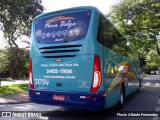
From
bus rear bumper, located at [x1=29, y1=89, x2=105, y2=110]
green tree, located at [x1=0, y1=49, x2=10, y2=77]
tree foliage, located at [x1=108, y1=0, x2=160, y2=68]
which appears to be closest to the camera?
bus rear bumper, located at [x1=29, y1=89, x2=105, y2=110]

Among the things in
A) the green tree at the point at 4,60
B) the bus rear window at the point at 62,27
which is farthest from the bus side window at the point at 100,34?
the green tree at the point at 4,60

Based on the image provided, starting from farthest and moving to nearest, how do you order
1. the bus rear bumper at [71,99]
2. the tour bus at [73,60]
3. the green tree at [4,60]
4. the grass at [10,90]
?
1. the green tree at [4,60]
2. the grass at [10,90]
3. the tour bus at [73,60]
4. the bus rear bumper at [71,99]

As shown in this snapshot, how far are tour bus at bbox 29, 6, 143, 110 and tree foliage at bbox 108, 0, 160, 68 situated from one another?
578 inches

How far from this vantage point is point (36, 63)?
295 inches

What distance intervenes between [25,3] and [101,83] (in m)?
12.2

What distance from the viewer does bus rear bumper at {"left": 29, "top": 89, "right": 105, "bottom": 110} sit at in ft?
20.9

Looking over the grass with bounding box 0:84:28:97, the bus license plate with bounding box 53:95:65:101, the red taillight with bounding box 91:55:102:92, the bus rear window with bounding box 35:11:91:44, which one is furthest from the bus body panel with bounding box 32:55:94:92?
the grass with bounding box 0:84:28:97

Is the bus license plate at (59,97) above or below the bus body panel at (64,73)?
below

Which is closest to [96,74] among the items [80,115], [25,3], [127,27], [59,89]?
[59,89]

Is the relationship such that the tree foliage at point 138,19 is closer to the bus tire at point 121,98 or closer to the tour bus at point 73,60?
the bus tire at point 121,98

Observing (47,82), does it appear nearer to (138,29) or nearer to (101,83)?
(101,83)

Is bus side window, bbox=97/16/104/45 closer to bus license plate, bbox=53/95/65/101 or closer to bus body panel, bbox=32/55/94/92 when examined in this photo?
bus body panel, bbox=32/55/94/92

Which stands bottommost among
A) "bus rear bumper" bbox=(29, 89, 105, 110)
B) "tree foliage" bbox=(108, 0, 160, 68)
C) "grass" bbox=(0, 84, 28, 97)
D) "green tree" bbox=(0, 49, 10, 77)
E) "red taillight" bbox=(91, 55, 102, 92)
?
"grass" bbox=(0, 84, 28, 97)

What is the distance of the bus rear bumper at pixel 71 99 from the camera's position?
20.9 ft
